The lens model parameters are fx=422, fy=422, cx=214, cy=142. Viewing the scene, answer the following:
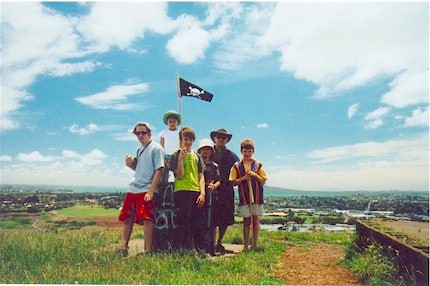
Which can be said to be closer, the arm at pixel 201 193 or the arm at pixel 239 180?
the arm at pixel 201 193

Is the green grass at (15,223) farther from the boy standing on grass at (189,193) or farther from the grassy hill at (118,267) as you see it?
the boy standing on grass at (189,193)

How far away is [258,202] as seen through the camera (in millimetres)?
7027

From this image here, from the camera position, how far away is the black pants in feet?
21.1

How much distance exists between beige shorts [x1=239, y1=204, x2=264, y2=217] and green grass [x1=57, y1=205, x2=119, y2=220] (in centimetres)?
656

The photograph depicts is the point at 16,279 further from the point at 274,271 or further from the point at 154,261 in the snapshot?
the point at 274,271

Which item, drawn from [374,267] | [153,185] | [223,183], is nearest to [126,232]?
[153,185]

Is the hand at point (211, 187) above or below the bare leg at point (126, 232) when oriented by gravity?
above

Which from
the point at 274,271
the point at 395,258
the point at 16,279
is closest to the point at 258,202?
the point at 274,271

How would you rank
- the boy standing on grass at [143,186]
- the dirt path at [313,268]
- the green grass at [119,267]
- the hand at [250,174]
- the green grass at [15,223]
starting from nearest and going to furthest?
the green grass at [119,267] < the dirt path at [313,268] < the boy standing on grass at [143,186] < the hand at [250,174] < the green grass at [15,223]

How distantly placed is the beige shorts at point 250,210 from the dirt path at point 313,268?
2.78ft

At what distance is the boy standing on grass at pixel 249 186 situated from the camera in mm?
6965

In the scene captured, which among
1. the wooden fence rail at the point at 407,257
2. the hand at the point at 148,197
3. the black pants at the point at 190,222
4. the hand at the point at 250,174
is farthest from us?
the hand at the point at 250,174

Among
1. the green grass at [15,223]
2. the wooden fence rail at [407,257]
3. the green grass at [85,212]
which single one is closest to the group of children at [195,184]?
Result: the wooden fence rail at [407,257]

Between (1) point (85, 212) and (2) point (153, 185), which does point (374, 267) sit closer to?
(2) point (153, 185)
